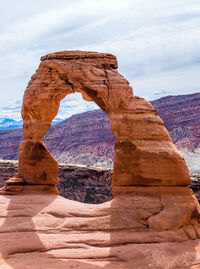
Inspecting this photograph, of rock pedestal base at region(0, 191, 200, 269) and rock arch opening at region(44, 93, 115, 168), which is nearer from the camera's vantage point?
rock pedestal base at region(0, 191, 200, 269)

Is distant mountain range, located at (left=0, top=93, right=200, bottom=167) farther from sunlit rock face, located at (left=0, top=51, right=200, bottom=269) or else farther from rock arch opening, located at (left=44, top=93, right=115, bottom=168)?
sunlit rock face, located at (left=0, top=51, right=200, bottom=269)

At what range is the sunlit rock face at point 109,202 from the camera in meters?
11.5

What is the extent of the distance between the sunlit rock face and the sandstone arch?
35mm

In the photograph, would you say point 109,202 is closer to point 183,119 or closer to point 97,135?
point 183,119

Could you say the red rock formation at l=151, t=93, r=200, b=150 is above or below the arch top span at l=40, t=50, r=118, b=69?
below

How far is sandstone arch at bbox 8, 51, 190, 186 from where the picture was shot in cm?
1327

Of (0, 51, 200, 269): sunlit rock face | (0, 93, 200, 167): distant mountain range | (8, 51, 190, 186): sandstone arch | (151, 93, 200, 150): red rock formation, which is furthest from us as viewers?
(0, 93, 200, 167): distant mountain range

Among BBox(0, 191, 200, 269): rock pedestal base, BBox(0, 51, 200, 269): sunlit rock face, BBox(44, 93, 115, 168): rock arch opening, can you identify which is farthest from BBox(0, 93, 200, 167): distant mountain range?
BBox(0, 191, 200, 269): rock pedestal base

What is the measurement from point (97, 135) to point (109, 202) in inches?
2062

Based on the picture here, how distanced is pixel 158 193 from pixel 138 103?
3.29 metres

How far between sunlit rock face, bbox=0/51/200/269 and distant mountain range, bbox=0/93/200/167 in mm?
41413

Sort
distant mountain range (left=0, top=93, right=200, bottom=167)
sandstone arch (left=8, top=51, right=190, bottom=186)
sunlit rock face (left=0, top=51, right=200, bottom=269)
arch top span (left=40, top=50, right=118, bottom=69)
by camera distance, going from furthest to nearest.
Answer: distant mountain range (left=0, top=93, right=200, bottom=167), arch top span (left=40, top=50, right=118, bottom=69), sandstone arch (left=8, top=51, right=190, bottom=186), sunlit rock face (left=0, top=51, right=200, bottom=269)

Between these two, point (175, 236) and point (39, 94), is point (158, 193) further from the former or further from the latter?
point (39, 94)

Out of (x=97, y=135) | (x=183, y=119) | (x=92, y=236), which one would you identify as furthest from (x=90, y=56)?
(x=97, y=135)
